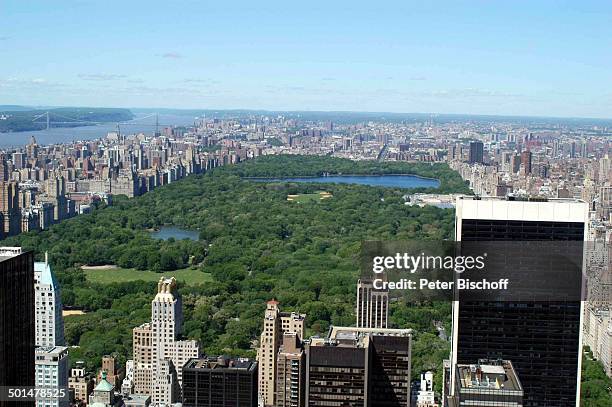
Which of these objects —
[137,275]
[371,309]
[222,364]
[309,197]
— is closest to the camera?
[222,364]

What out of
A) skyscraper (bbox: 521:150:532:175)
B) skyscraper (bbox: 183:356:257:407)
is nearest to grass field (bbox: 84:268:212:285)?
skyscraper (bbox: 183:356:257:407)

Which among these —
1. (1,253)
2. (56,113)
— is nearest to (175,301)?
(1,253)

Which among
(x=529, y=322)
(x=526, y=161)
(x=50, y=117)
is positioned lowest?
(x=529, y=322)

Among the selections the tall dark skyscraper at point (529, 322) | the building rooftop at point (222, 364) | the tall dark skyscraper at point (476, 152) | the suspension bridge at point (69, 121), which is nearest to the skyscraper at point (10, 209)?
the suspension bridge at point (69, 121)

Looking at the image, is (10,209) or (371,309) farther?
(10,209)

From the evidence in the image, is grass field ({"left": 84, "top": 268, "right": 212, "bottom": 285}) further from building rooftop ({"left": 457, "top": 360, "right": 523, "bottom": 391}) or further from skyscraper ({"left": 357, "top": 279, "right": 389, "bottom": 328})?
building rooftop ({"left": 457, "top": 360, "right": 523, "bottom": 391})

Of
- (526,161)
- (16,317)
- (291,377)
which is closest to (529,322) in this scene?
(291,377)

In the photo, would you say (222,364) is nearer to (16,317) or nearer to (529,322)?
(529,322)
